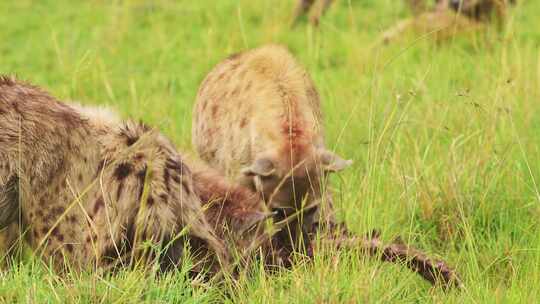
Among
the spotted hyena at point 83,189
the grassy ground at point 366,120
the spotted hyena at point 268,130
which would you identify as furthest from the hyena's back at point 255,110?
the spotted hyena at point 83,189

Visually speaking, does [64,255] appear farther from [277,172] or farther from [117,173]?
[277,172]

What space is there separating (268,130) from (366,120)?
92 centimetres

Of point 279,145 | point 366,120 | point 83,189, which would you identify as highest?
point 83,189

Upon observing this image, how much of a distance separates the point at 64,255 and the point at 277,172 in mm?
1300

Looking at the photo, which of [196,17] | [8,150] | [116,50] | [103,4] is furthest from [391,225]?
[103,4]

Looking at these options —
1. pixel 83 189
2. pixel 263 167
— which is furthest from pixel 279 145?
pixel 83 189

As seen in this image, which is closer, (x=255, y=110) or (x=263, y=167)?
(x=263, y=167)

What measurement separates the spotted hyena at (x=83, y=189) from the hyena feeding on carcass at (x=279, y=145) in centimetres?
49

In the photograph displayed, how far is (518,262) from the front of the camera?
13.3 ft

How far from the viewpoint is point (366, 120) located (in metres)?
5.57

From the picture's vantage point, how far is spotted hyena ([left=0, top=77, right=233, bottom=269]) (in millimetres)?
3496

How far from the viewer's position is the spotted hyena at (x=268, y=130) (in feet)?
14.8

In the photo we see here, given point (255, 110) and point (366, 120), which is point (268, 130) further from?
point (366, 120)

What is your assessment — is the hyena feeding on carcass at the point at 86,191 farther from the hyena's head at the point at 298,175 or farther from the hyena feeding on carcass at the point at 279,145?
the hyena's head at the point at 298,175
